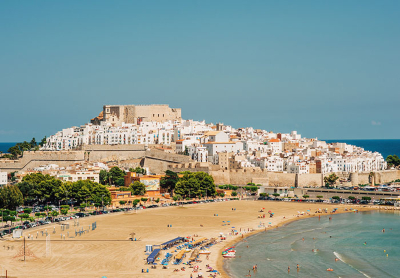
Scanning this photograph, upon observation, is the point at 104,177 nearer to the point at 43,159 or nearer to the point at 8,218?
the point at 43,159

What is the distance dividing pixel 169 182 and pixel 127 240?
72.1 ft

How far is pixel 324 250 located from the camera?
31.9 metres

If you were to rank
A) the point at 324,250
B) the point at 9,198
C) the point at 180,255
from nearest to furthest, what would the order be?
1. the point at 180,255
2. the point at 324,250
3. the point at 9,198

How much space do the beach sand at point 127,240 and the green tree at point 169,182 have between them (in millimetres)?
5506

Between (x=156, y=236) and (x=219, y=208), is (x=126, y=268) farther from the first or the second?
(x=219, y=208)

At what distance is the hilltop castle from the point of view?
84188 mm

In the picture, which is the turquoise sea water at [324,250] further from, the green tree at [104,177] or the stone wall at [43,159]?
the stone wall at [43,159]

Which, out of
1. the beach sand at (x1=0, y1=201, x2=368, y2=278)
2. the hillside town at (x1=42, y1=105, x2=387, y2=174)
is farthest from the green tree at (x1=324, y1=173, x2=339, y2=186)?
the beach sand at (x1=0, y1=201, x2=368, y2=278)

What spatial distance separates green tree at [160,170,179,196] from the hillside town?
1123 centimetres

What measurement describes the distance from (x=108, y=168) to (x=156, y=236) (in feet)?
93.5

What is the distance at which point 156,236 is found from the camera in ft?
112

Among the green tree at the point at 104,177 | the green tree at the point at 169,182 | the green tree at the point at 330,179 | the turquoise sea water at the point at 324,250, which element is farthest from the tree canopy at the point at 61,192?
the green tree at the point at 330,179

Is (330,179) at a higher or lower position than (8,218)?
higher

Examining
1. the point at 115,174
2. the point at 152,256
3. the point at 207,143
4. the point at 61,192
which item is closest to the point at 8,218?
the point at 61,192
